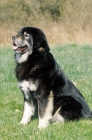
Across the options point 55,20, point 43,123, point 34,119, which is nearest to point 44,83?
point 43,123

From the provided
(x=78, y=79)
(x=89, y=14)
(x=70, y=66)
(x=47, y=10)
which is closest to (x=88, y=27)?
(x=89, y=14)

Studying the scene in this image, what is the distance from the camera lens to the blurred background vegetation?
21.2 meters

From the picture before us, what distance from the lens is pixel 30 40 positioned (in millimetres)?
5195

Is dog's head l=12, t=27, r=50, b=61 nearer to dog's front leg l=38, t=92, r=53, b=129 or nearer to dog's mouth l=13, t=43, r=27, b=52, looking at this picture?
dog's mouth l=13, t=43, r=27, b=52

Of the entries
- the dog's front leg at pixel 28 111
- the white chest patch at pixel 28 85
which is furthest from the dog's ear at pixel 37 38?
the dog's front leg at pixel 28 111

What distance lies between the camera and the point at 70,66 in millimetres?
11320

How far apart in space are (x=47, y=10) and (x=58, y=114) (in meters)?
21.8

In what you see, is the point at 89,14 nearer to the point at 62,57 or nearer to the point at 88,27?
the point at 88,27

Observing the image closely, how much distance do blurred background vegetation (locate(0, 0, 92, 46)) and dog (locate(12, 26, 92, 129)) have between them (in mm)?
15060

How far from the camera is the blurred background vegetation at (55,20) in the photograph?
21.2m

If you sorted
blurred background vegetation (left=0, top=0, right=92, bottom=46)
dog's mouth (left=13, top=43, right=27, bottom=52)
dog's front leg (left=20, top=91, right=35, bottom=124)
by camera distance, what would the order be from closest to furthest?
1. dog's mouth (left=13, top=43, right=27, bottom=52)
2. dog's front leg (left=20, top=91, right=35, bottom=124)
3. blurred background vegetation (left=0, top=0, right=92, bottom=46)

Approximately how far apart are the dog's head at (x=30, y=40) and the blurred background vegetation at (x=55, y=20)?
49.6 feet

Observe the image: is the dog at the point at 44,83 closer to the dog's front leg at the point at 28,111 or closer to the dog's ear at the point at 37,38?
the dog's ear at the point at 37,38

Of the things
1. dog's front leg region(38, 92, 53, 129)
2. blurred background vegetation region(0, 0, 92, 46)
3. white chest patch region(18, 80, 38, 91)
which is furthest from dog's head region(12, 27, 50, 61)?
blurred background vegetation region(0, 0, 92, 46)
